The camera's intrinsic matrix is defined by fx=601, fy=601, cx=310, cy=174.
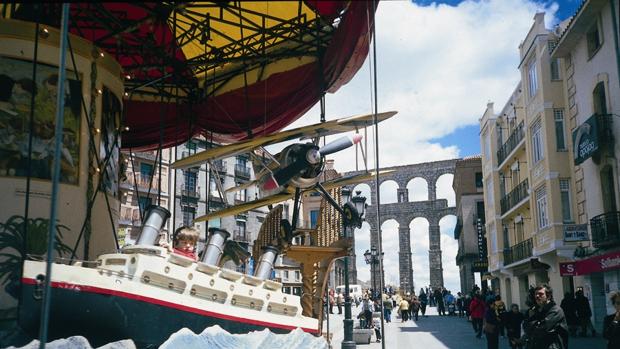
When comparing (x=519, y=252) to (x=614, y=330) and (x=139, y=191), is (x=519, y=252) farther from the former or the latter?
(x=614, y=330)

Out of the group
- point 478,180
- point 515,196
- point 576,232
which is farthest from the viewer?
point 478,180

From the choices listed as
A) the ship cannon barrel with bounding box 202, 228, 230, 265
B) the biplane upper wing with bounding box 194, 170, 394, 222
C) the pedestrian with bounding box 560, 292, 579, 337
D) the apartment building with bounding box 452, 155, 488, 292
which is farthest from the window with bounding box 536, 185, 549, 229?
the apartment building with bounding box 452, 155, 488, 292

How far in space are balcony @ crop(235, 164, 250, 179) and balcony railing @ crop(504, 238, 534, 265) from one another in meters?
22.3

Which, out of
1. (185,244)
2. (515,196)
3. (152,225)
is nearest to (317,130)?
(185,244)

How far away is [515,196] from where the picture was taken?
3359 centimetres

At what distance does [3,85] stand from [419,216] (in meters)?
60.7

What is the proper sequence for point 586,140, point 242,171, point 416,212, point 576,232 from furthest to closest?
point 416,212
point 242,171
point 576,232
point 586,140

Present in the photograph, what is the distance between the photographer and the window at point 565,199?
2486 cm

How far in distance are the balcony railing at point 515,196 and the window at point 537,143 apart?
9.58ft

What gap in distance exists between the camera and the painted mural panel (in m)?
9.41

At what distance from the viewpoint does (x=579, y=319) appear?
2050cm

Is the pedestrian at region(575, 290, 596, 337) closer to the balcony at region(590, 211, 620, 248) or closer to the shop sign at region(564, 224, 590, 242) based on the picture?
the balcony at region(590, 211, 620, 248)

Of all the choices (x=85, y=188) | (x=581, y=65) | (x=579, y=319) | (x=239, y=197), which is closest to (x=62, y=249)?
(x=85, y=188)

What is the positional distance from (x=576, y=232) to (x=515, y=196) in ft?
36.7
